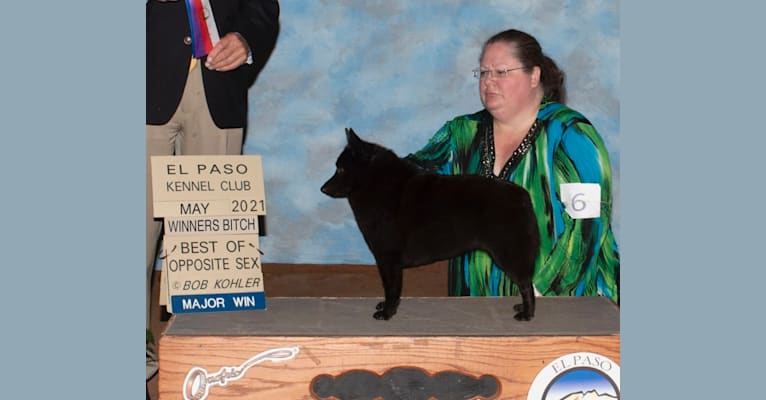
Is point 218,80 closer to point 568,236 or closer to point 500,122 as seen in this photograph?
point 500,122

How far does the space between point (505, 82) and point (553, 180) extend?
0.43 metres

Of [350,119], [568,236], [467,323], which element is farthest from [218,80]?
[568,236]

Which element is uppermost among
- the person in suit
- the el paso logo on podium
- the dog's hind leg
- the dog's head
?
the person in suit

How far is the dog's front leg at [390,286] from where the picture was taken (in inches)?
109

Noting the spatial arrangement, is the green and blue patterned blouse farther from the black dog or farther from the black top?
the black dog

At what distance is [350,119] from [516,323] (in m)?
1.07

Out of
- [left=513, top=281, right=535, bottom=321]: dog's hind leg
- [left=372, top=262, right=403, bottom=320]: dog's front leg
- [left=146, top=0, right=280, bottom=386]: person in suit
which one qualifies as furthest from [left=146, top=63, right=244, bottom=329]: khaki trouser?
[left=513, top=281, right=535, bottom=321]: dog's hind leg

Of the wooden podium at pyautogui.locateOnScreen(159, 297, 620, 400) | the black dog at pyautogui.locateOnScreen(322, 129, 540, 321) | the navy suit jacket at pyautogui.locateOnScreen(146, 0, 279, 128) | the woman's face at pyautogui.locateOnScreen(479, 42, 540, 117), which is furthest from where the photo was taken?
the woman's face at pyautogui.locateOnScreen(479, 42, 540, 117)

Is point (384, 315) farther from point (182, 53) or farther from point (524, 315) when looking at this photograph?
point (182, 53)

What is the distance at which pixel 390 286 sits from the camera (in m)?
2.80

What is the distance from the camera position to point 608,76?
3295mm

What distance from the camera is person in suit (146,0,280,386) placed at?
3.07 m

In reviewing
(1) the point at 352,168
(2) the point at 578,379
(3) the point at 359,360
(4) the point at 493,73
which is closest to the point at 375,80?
(4) the point at 493,73

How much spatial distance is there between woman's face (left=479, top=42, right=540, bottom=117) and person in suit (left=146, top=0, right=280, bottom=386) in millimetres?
867
